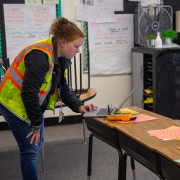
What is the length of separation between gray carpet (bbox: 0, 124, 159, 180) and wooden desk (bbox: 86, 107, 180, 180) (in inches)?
31.1

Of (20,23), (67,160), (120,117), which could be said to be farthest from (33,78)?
(20,23)

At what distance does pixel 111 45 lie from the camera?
4.62 m

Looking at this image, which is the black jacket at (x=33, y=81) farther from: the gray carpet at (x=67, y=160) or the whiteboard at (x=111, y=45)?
the whiteboard at (x=111, y=45)

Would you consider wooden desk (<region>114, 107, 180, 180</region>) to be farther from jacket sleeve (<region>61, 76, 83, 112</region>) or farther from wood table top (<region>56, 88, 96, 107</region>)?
wood table top (<region>56, 88, 96, 107</region>)

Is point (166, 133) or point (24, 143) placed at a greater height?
point (166, 133)

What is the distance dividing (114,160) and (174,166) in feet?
6.18

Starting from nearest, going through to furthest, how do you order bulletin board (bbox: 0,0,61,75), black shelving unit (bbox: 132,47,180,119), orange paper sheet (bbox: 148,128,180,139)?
orange paper sheet (bbox: 148,128,180,139), black shelving unit (bbox: 132,47,180,119), bulletin board (bbox: 0,0,61,75)

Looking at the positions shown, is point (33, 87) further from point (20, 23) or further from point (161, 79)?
point (20, 23)

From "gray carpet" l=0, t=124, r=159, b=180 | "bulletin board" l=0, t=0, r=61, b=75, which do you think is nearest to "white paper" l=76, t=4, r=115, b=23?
"bulletin board" l=0, t=0, r=61, b=75

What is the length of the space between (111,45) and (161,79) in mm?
934

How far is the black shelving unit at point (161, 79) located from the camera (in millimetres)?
4023

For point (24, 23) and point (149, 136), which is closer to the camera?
point (149, 136)

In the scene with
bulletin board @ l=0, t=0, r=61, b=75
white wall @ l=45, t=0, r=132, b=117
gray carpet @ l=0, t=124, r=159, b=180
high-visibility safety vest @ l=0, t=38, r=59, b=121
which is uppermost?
bulletin board @ l=0, t=0, r=61, b=75

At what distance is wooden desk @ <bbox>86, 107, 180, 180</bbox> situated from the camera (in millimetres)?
1461
